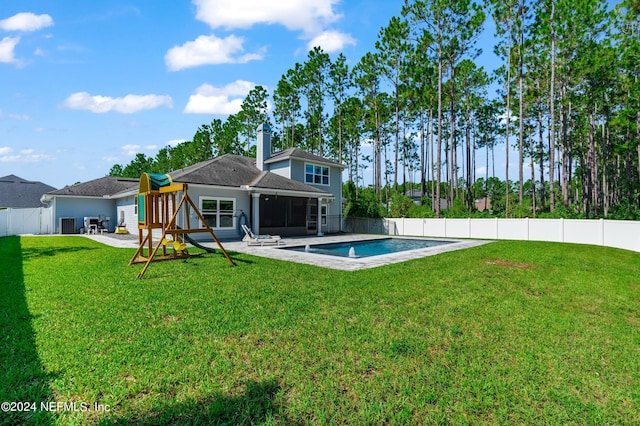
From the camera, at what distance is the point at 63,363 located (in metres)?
2.87

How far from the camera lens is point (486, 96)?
32.5m

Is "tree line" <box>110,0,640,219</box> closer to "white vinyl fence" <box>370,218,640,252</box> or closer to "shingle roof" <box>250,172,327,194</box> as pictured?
"white vinyl fence" <box>370,218,640,252</box>

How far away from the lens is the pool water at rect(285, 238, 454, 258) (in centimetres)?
1338

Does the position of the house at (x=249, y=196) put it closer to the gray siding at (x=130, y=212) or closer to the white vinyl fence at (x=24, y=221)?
the gray siding at (x=130, y=212)

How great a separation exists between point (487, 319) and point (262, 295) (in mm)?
3398

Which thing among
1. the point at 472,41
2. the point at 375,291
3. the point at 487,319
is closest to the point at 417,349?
the point at 487,319

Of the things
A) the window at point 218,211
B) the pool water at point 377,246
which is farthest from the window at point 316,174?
the window at point 218,211

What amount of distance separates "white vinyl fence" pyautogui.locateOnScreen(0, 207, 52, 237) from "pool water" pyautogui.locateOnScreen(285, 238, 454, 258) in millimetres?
17450

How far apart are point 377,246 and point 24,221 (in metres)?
21.1

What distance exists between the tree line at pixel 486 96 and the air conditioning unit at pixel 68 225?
62.9 feet

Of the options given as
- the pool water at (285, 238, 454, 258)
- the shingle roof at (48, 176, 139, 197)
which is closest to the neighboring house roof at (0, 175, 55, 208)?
the shingle roof at (48, 176, 139, 197)

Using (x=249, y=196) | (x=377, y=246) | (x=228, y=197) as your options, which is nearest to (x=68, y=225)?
(x=228, y=197)

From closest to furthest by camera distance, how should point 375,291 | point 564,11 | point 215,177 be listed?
1. point 375,291
2. point 215,177
3. point 564,11

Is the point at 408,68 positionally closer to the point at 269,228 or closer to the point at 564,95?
the point at 564,95
